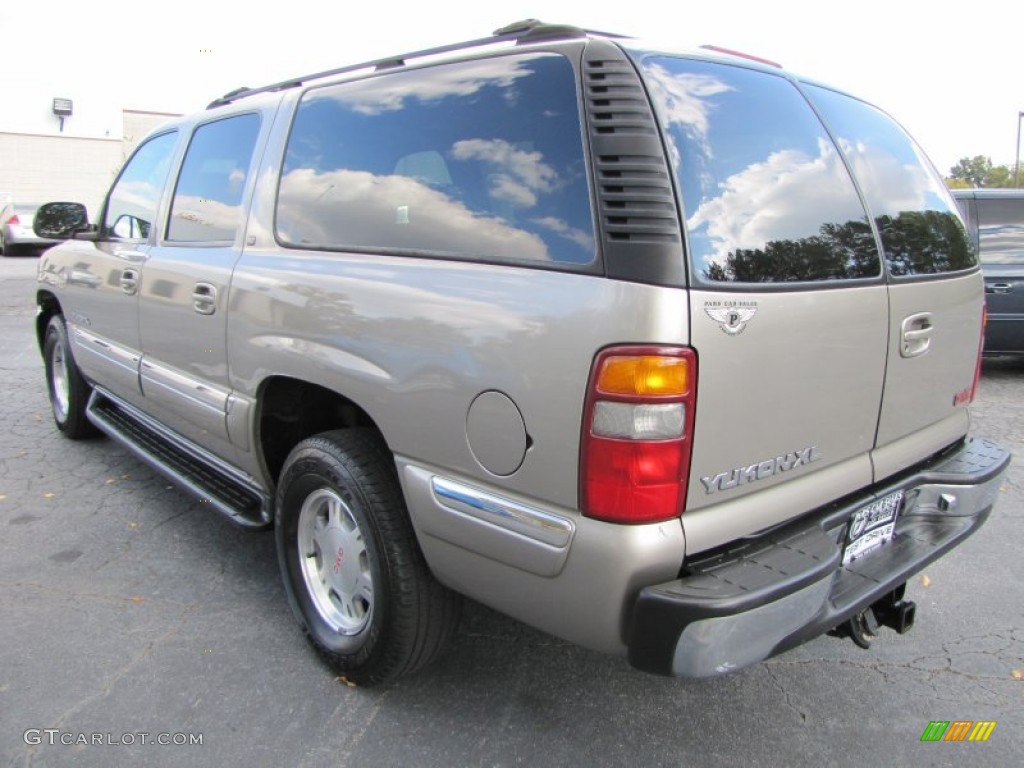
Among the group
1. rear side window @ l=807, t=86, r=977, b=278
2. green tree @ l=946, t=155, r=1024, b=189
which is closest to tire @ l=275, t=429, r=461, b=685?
rear side window @ l=807, t=86, r=977, b=278

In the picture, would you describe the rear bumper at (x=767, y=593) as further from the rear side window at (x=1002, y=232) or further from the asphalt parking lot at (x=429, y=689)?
the rear side window at (x=1002, y=232)

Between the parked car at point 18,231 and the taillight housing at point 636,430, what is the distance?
69.3ft

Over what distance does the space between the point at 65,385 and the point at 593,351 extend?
185 inches

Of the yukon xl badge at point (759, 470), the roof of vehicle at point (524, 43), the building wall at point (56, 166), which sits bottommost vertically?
the yukon xl badge at point (759, 470)

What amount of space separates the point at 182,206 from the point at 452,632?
92.7 inches

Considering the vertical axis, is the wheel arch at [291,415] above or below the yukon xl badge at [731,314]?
below

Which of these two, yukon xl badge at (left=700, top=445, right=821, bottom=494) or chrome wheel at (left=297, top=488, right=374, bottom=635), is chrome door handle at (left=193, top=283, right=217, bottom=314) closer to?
chrome wheel at (left=297, top=488, right=374, bottom=635)

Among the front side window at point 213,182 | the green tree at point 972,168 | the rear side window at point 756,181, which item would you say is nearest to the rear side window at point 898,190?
the rear side window at point 756,181

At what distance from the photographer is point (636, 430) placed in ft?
5.95

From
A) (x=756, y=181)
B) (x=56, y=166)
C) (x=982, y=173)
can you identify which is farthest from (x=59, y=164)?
(x=982, y=173)

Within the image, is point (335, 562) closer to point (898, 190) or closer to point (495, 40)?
point (495, 40)

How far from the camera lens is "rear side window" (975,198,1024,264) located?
722cm

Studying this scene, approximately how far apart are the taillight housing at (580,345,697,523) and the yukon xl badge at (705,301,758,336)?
0.39ft

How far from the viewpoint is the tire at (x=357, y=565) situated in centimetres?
237
